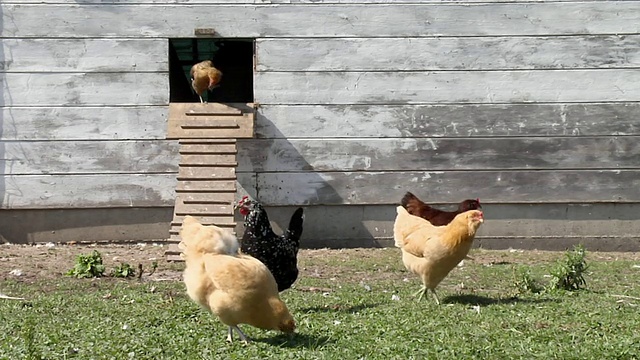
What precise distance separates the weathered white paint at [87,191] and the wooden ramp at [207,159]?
29.6 inches

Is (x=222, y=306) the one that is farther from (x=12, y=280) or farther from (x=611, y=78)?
(x=611, y=78)

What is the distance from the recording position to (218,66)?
14.9 meters

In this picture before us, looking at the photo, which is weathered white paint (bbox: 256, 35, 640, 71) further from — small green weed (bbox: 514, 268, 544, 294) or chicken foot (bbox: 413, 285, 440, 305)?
chicken foot (bbox: 413, 285, 440, 305)

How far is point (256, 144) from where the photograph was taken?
1205 cm

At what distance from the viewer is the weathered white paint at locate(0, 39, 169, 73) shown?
38.7ft

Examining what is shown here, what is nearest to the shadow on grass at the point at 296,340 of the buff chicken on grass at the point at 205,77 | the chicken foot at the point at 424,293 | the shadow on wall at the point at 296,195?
the chicken foot at the point at 424,293

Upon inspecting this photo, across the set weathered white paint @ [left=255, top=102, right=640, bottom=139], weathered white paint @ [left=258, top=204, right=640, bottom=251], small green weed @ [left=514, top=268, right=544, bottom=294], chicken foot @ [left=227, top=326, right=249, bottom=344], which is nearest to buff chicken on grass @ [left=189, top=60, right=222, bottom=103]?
weathered white paint @ [left=255, top=102, right=640, bottom=139]

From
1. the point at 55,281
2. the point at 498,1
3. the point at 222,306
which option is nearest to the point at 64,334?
the point at 222,306

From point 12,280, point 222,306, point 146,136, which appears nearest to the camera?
point 222,306

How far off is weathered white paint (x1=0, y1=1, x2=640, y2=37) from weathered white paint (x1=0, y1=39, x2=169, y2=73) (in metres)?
0.10

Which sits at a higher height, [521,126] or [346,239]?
[521,126]

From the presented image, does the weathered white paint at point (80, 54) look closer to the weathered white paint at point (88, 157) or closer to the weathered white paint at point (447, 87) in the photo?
the weathered white paint at point (88, 157)

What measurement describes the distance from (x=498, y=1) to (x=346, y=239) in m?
3.66

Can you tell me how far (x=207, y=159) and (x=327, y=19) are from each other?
2416mm
